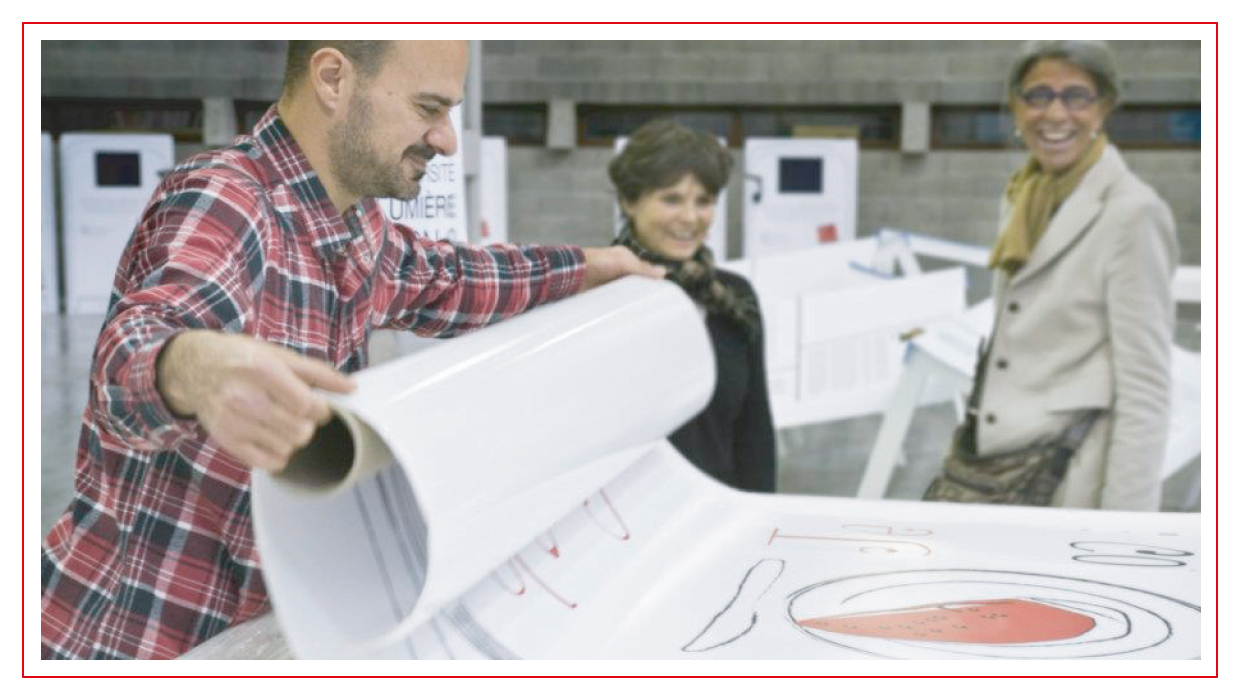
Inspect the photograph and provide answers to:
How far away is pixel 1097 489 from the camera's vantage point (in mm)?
1722

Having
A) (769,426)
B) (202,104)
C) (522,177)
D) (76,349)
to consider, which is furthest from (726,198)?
(769,426)

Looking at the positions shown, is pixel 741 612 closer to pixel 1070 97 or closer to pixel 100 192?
pixel 1070 97

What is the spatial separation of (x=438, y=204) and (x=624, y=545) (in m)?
0.60

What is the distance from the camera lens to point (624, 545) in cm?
123

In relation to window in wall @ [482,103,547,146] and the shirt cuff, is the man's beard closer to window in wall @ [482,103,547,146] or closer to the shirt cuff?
the shirt cuff

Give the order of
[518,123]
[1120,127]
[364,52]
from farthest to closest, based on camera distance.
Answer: [518,123], [1120,127], [364,52]

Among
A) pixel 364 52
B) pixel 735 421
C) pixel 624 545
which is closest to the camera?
pixel 364 52

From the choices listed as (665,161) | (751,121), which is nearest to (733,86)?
(751,121)

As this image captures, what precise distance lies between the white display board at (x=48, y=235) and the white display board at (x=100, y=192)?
7 centimetres

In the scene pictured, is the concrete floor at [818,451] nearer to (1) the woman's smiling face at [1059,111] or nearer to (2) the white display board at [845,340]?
(2) the white display board at [845,340]

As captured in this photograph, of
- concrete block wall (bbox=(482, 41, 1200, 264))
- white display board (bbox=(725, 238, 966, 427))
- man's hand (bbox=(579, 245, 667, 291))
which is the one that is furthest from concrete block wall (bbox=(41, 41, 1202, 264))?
man's hand (bbox=(579, 245, 667, 291))

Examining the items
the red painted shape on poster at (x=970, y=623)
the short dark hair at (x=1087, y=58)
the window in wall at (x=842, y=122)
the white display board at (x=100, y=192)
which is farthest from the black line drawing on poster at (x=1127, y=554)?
the white display board at (x=100, y=192)

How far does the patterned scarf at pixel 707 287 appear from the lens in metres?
1.79
